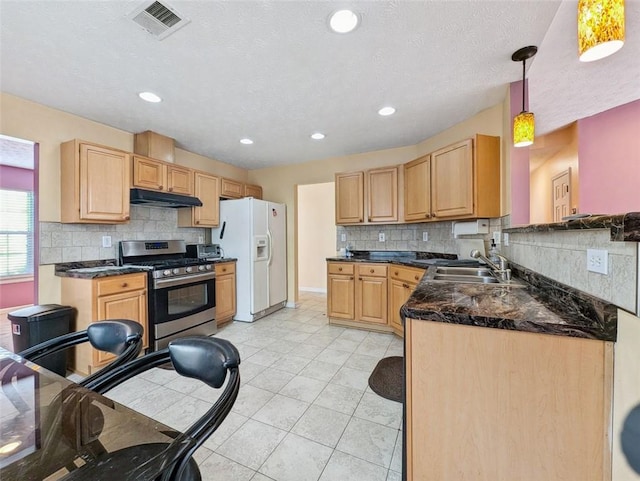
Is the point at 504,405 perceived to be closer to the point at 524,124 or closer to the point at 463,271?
the point at 463,271

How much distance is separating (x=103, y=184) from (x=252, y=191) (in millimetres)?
2205

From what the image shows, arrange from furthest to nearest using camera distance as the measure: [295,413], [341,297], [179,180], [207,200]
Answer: [207,200] → [341,297] → [179,180] → [295,413]

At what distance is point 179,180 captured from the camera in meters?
3.35

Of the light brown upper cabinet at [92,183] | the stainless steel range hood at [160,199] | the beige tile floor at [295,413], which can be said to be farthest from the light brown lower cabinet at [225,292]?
the light brown upper cabinet at [92,183]

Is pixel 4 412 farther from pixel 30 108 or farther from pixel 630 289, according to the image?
pixel 30 108

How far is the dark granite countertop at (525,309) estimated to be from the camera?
0.88 m

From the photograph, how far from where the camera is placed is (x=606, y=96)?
2492mm

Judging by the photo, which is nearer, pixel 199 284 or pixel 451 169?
pixel 451 169

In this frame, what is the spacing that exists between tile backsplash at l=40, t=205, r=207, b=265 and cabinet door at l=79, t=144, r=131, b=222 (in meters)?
0.31

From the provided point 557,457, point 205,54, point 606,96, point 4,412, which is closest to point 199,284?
point 205,54

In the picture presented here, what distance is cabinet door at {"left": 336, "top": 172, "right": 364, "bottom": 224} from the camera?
12.2ft

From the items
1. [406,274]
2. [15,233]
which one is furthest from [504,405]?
[15,233]

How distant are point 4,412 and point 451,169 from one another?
3191 mm

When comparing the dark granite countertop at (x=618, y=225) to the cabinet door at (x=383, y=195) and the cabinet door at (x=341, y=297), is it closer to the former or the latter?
the cabinet door at (x=383, y=195)
